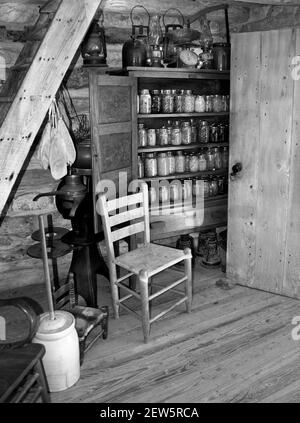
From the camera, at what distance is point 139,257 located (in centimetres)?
273

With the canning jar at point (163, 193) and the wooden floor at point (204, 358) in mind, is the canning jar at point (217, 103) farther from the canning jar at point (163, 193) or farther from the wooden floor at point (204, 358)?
the wooden floor at point (204, 358)

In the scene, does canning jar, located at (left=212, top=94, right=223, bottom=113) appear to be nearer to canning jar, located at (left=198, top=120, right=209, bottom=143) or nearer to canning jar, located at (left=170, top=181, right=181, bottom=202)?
canning jar, located at (left=198, top=120, right=209, bottom=143)

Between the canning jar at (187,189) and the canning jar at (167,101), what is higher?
the canning jar at (167,101)

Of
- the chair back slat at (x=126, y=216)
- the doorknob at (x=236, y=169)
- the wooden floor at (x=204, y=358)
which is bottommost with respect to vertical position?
the wooden floor at (x=204, y=358)

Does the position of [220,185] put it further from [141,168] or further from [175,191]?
[141,168]

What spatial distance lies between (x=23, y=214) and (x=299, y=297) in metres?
1.94

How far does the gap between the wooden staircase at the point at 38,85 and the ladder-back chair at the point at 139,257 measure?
599 mm

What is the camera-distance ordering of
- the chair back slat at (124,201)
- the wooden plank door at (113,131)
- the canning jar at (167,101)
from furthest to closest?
the canning jar at (167,101), the chair back slat at (124,201), the wooden plank door at (113,131)

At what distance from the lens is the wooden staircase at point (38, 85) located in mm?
2148

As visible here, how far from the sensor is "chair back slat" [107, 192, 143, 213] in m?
2.72

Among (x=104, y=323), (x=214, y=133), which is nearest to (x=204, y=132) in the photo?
(x=214, y=133)

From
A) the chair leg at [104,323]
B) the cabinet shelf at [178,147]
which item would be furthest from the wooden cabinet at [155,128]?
the chair leg at [104,323]

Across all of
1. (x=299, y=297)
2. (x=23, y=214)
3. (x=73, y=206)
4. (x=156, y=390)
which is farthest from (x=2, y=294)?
(x=299, y=297)

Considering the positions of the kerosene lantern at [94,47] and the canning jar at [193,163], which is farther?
the canning jar at [193,163]
